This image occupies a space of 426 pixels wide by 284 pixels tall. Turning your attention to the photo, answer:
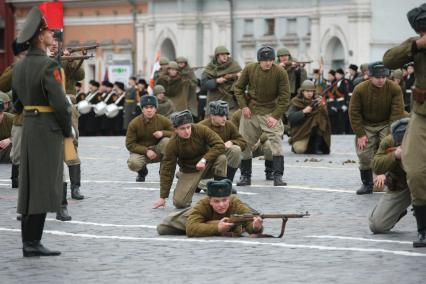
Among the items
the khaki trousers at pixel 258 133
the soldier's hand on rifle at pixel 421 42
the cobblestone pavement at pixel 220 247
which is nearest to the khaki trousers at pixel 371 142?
the cobblestone pavement at pixel 220 247

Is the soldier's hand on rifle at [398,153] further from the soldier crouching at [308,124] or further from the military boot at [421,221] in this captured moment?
the soldier crouching at [308,124]

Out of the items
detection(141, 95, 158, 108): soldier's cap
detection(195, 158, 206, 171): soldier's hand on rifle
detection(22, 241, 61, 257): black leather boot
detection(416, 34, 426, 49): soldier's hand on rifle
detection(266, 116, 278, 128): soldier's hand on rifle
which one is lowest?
detection(22, 241, 61, 257): black leather boot

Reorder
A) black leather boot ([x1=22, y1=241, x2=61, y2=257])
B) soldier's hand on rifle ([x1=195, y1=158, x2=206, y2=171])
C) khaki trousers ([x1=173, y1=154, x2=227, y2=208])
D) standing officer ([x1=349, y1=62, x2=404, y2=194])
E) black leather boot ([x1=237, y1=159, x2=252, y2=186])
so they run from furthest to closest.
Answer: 1. black leather boot ([x1=237, y1=159, x2=252, y2=186])
2. standing officer ([x1=349, y1=62, x2=404, y2=194])
3. khaki trousers ([x1=173, y1=154, x2=227, y2=208])
4. soldier's hand on rifle ([x1=195, y1=158, x2=206, y2=171])
5. black leather boot ([x1=22, y1=241, x2=61, y2=257])

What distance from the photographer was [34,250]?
1330 centimetres

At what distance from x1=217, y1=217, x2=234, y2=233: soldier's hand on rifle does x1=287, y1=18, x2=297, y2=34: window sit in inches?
1825

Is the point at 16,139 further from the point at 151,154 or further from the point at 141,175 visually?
the point at 141,175

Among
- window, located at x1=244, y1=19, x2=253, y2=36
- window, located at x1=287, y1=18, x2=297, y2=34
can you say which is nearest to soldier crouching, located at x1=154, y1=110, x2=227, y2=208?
window, located at x1=287, y1=18, x2=297, y2=34

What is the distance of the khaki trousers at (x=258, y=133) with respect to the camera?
2119cm

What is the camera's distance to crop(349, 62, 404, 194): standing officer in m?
19.3

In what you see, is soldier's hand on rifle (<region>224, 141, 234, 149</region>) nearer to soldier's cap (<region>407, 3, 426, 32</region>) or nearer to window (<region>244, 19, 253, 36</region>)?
soldier's cap (<region>407, 3, 426, 32</region>)

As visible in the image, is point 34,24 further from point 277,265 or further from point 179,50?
point 179,50

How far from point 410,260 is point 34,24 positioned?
11.3 feet

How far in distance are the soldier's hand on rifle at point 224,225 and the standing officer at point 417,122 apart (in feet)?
5.23

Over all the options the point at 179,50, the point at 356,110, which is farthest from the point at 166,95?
the point at 179,50
